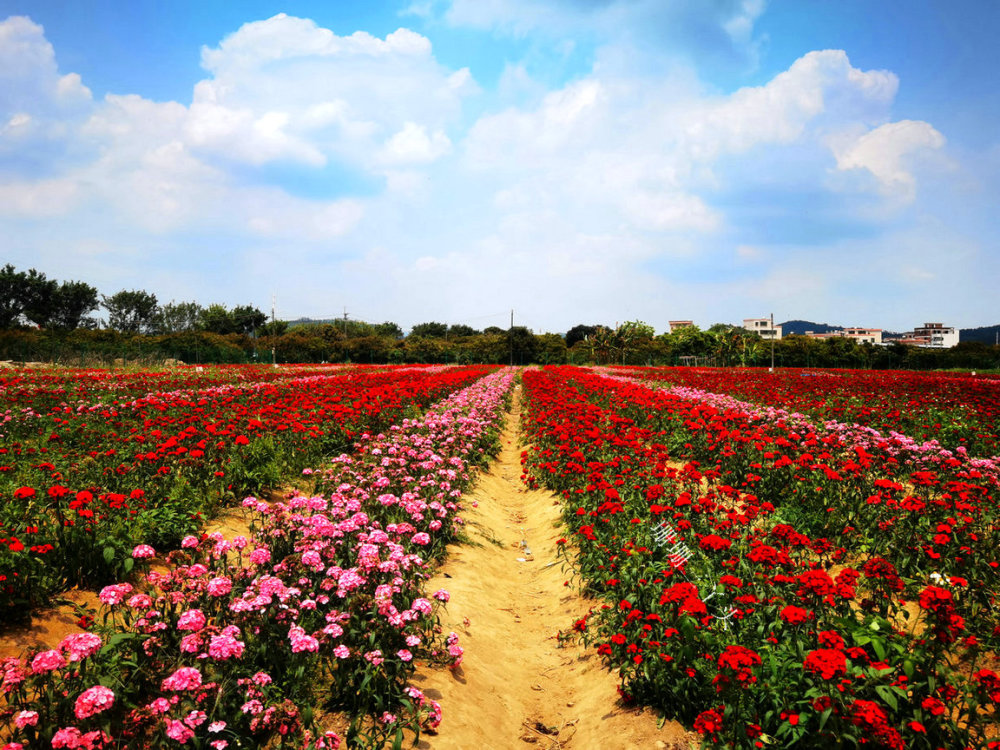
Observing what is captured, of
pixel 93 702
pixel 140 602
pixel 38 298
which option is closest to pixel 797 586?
pixel 93 702

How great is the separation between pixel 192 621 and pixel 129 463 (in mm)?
4970

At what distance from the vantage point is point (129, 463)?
6.54 m

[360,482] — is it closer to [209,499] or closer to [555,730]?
[209,499]

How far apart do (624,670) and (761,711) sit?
955 mm

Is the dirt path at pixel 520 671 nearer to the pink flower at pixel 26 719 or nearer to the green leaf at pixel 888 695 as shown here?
the green leaf at pixel 888 695

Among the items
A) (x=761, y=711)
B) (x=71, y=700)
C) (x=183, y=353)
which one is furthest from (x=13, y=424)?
(x=183, y=353)

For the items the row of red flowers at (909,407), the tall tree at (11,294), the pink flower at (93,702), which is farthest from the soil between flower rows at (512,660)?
the tall tree at (11,294)

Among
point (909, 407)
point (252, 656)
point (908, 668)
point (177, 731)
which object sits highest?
point (909, 407)

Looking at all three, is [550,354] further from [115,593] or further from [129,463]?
[115,593]

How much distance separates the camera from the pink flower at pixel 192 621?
2736 millimetres

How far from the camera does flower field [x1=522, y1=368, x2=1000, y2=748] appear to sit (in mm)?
2760

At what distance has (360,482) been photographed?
5996 millimetres

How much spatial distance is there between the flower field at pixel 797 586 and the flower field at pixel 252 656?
1.66 m

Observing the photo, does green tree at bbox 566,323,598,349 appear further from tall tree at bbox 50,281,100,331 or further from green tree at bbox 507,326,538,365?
tall tree at bbox 50,281,100,331
